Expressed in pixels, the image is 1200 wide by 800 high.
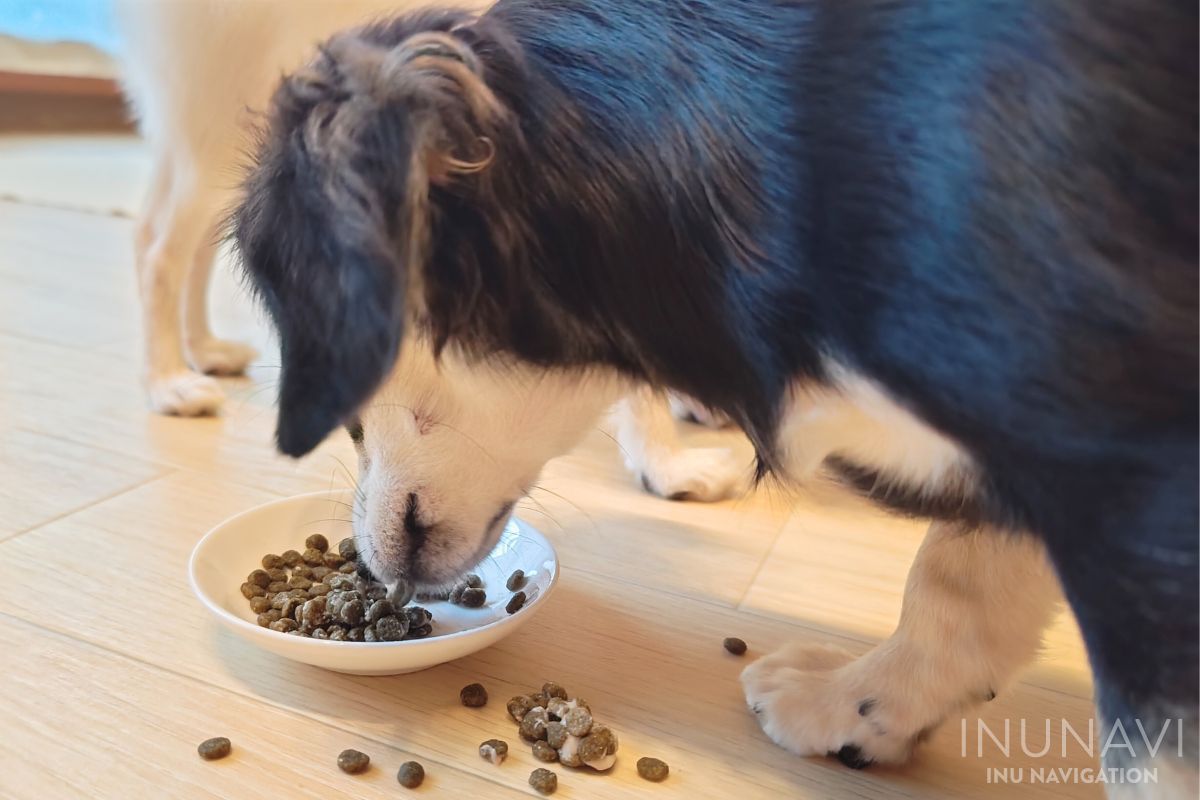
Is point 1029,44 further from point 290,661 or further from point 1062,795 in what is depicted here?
point 290,661

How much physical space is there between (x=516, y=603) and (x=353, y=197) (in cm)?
49

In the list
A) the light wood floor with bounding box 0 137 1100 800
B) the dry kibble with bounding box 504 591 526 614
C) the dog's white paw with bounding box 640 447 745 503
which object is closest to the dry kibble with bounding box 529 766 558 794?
the light wood floor with bounding box 0 137 1100 800

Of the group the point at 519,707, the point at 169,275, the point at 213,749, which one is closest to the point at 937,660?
the point at 519,707

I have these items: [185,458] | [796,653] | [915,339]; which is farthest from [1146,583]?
[185,458]

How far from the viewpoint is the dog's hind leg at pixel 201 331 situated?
5.96ft

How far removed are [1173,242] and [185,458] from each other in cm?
125

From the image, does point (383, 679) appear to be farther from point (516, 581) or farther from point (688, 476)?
point (688, 476)

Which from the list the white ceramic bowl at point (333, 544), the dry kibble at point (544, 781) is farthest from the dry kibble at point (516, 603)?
the dry kibble at point (544, 781)

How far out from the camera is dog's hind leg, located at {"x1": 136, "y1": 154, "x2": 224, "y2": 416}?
5.27ft

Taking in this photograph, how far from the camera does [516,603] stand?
997 mm

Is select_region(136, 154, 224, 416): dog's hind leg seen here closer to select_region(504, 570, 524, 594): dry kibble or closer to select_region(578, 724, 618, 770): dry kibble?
select_region(504, 570, 524, 594): dry kibble

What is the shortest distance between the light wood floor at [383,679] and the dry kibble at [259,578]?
61 mm

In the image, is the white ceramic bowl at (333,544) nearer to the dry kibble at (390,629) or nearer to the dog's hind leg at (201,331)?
the dry kibble at (390,629)

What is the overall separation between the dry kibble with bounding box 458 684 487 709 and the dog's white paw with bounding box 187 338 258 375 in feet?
3.72
